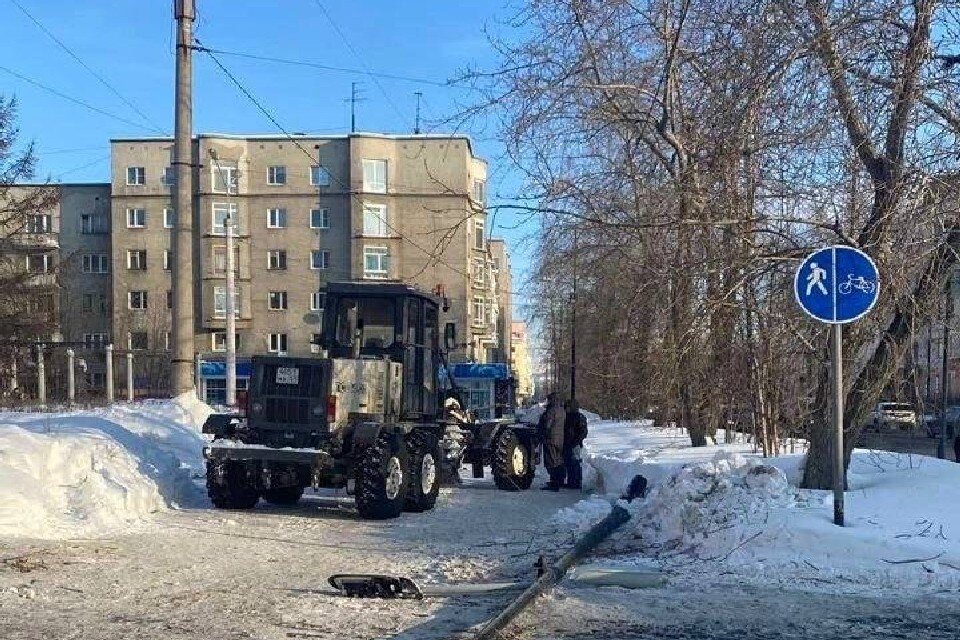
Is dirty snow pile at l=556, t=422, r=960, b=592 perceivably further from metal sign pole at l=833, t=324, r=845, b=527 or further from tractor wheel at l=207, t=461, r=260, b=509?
tractor wheel at l=207, t=461, r=260, b=509

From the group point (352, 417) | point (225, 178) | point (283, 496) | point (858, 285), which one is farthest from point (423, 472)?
point (225, 178)

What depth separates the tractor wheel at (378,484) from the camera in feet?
45.8

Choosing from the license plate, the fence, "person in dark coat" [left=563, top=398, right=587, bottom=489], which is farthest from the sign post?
the fence

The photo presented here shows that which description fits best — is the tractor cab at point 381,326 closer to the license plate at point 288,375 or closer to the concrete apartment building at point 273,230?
the license plate at point 288,375

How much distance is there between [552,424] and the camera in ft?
66.0

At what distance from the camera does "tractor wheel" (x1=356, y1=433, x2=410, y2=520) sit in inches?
550

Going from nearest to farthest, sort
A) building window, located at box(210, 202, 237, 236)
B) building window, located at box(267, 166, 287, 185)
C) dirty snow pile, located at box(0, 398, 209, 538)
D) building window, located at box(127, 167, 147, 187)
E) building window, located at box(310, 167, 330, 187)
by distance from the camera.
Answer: dirty snow pile, located at box(0, 398, 209, 538) → building window, located at box(210, 202, 237, 236) → building window, located at box(310, 167, 330, 187) → building window, located at box(267, 166, 287, 185) → building window, located at box(127, 167, 147, 187)

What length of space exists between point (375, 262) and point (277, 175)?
758cm

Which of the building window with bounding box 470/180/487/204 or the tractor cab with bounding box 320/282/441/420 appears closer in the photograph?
the building window with bounding box 470/180/487/204

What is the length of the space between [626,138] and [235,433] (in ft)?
22.8

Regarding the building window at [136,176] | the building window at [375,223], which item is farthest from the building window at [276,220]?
the building window at [136,176]

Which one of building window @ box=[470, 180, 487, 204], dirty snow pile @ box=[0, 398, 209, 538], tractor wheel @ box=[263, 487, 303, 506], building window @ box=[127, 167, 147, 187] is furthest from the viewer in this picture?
building window @ box=[127, 167, 147, 187]

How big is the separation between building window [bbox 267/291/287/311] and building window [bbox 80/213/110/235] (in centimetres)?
1196

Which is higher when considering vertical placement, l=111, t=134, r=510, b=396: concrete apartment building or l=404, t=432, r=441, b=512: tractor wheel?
l=111, t=134, r=510, b=396: concrete apartment building
